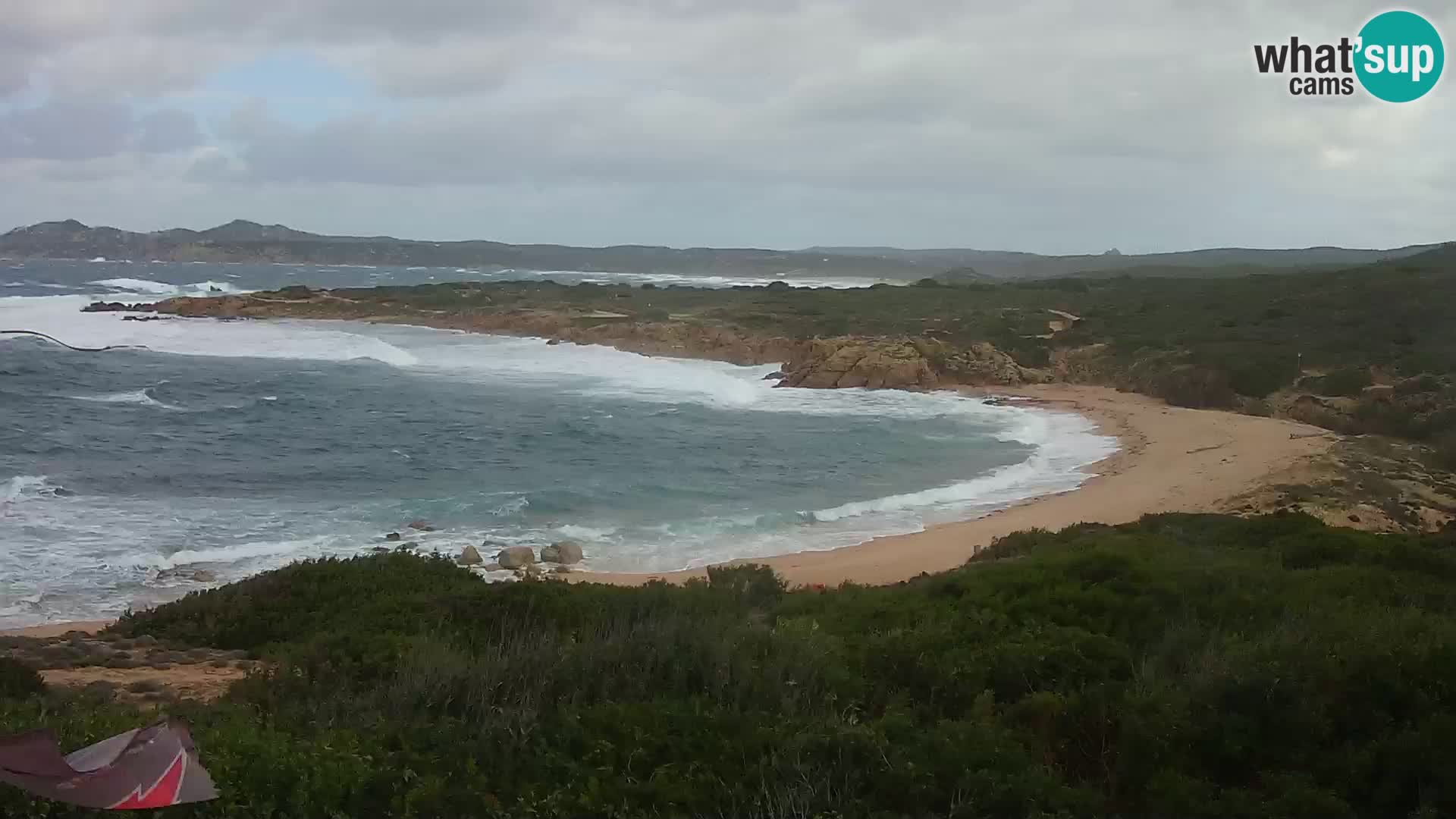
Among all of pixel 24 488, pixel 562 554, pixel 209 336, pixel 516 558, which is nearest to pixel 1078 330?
pixel 562 554

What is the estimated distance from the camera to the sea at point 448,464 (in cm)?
1534

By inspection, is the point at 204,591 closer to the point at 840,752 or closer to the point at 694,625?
the point at 694,625

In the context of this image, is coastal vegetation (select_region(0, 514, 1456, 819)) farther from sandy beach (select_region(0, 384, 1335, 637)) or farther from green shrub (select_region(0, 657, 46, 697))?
sandy beach (select_region(0, 384, 1335, 637))

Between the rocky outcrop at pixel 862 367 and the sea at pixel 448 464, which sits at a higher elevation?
the rocky outcrop at pixel 862 367

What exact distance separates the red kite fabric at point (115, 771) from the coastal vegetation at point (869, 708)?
19 centimetres

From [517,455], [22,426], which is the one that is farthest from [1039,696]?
[22,426]

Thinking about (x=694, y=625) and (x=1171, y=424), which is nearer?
(x=694, y=625)

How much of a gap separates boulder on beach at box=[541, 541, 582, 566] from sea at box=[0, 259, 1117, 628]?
0.94 feet

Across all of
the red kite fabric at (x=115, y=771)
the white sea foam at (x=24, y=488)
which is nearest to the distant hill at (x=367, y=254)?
the white sea foam at (x=24, y=488)

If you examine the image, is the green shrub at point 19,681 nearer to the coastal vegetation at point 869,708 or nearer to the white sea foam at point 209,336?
the coastal vegetation at point 869,708

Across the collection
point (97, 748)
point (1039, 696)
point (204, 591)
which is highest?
point (97, 748)

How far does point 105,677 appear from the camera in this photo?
28.3ft

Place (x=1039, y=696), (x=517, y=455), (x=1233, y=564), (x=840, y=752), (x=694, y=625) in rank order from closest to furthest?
(x=840, y=752) → (x=1039, y=696) → (x=694, y=625) → (x=1233, y=564) → (x=517, y=455)

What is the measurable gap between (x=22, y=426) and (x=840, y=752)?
26066 mm
